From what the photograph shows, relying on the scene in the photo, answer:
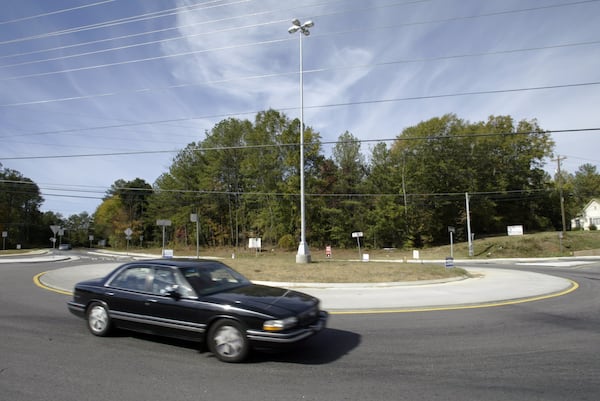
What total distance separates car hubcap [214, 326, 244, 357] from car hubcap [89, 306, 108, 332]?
7.82 ft

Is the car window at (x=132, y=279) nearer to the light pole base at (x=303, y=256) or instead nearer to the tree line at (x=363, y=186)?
the light pole base at (x=303, y=256)

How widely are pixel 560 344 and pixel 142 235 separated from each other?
3301 inches

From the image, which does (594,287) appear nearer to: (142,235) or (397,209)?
(397,209)

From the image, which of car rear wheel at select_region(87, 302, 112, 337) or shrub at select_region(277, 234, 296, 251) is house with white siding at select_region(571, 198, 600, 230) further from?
car rear wheel at select_region(87, 302, 112, 337)

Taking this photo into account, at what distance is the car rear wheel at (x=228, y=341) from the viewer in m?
4.96

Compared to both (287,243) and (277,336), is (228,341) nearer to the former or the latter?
(277,336)

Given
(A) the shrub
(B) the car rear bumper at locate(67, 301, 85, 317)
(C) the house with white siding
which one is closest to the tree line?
(A) the shrub

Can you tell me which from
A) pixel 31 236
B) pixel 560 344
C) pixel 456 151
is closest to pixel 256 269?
pixel 560 344

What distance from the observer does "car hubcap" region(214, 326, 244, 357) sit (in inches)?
197

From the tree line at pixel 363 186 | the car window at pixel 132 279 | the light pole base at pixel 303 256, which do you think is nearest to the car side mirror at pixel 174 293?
the car window at pixel 132 279

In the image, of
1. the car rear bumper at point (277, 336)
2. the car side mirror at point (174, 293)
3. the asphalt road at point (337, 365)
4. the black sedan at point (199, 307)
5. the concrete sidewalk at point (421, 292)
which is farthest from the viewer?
the concrete sidewalk at point (421, 292)

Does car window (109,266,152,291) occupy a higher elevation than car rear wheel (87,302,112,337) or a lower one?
higher

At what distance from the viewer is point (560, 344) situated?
6062mm

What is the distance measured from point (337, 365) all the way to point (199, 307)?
2.09 metres
